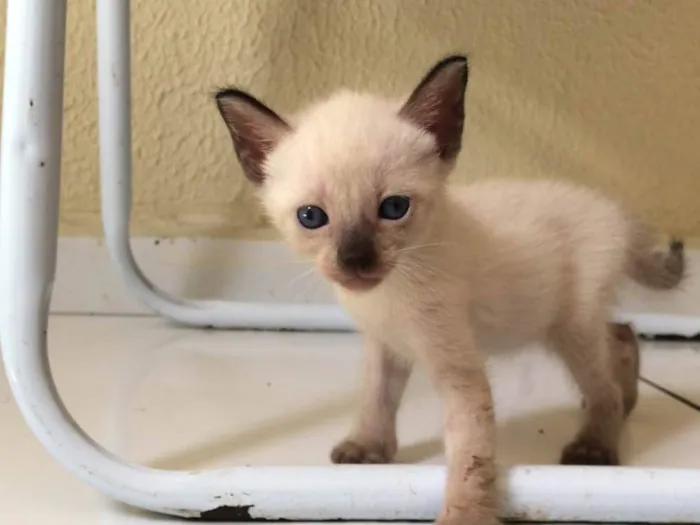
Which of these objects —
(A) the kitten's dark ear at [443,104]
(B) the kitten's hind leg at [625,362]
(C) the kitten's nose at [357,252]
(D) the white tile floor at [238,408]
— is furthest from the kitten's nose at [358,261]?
(B) the kitten's hind leg at [625,362]

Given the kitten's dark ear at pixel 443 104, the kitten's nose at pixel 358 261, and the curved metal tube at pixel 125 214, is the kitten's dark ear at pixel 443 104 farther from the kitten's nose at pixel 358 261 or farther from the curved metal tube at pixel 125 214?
the curved metal tube at pixel 125 214

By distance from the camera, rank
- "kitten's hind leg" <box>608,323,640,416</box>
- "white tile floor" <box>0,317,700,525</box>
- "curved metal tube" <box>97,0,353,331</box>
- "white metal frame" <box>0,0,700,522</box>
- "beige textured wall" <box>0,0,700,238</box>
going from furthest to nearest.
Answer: "beige textured wall" <box>0,0,700,238</box> < "curved metal tube" <box>97,0,353,331</box> < "kitten's hind leg" <box>608,323,640,416</box> < "white tile floor" <box>0,317,700,525</box> < "white metal frame" <box>0,0,700,522</box>

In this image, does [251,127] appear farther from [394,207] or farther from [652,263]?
[652,263]

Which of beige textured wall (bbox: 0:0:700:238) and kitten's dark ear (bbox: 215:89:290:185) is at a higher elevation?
beige textured wall (bbox: 0:0:700:238)

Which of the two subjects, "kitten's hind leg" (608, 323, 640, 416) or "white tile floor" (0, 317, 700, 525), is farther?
"kitten's hind leg" (608, 323, 640, 416)

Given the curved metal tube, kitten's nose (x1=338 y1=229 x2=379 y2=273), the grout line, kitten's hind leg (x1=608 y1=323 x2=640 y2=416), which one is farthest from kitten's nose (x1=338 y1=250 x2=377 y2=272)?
the curved metal tube

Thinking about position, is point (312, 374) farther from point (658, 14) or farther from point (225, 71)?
point (658, 14)

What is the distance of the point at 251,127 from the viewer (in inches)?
28.0

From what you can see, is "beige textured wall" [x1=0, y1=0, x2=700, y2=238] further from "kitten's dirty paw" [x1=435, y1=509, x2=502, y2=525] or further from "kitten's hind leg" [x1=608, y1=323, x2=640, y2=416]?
"kitten's dirty paw" [x1=435, y1=509, x2=502, y2=525]

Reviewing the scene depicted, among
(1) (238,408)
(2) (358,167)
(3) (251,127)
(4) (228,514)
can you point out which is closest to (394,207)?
(2) (358,167)

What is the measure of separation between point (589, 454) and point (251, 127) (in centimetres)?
42

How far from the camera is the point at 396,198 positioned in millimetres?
641

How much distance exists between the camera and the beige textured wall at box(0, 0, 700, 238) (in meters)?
1.23

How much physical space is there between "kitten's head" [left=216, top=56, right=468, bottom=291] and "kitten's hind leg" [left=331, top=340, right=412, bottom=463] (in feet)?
0.56
